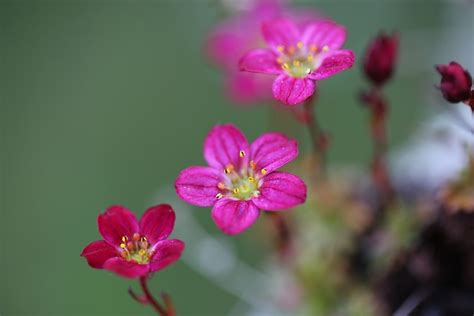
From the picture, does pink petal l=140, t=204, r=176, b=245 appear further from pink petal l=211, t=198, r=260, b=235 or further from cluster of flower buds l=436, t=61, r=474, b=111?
cluster of flower buds l=436, t=61, r=474, b=111

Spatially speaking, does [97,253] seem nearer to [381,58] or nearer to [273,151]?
[273,151]

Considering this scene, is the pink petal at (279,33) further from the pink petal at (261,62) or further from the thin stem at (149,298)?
the thin stem at (149,298)

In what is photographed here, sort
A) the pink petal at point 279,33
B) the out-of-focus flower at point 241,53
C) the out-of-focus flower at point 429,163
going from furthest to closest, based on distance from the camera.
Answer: the out-of-focus flower at point 241,53 < the out-of-focus flower at point 429,163 < the pink petal at point 279,33

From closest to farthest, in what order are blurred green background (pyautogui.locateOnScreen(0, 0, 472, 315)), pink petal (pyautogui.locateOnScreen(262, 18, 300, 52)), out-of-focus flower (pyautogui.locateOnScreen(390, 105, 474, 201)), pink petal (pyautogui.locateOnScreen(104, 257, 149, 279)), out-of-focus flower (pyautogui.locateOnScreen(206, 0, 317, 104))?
pink petal (pyautogui.locateOnScreen(104, 257, 149, 279))
pink petal (pyautogui.locateOnScreen(262, 18, 300, 52))
out-of-focus flower (pyautogui.locateOnScreen(390, 105, 474, 201))
out-of-focus flower (pyautogui.locateOnScreen(206, 0, 317, 104))
blurred green background (pyautogui.locateOnScreen(0, 0, 472, 315))

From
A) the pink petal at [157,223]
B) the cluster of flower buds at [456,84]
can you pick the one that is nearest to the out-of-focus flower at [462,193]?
the cluster of flower buds at [456,84]

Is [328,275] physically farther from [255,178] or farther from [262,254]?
[262,254]

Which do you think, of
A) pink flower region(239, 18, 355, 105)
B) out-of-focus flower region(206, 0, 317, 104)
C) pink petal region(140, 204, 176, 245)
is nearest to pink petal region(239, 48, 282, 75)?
pink flower region(239, 18, 355, 105)

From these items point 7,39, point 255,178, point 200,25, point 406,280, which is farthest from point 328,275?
point 7,39
